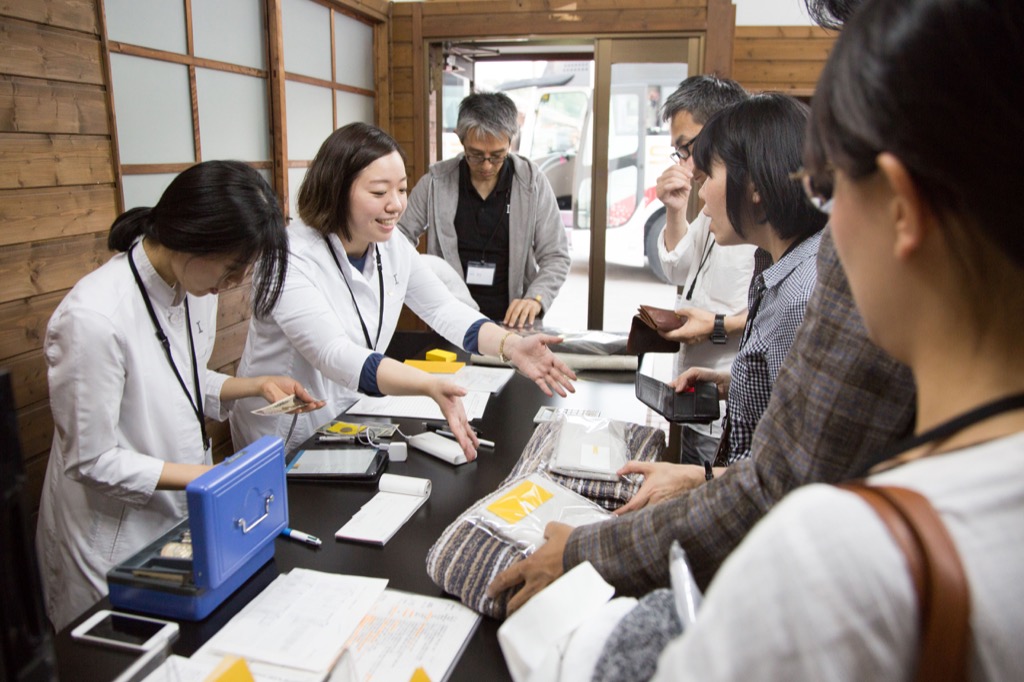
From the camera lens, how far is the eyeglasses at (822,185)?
1.94 ft

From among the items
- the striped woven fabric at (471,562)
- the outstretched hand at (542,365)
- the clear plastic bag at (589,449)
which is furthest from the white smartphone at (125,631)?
the outstretched hand at (542,365)

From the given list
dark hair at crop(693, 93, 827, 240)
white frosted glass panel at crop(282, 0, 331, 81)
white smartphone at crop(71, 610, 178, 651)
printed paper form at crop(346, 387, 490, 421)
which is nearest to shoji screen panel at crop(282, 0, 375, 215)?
white frosted glass panel at crop(282, 0, 331, 81)

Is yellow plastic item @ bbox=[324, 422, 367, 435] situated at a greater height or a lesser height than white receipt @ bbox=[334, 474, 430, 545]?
greater

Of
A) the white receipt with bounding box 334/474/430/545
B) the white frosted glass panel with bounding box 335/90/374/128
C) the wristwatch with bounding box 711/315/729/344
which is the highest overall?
the white frosted glass panel with bounding box 335/90/374/128

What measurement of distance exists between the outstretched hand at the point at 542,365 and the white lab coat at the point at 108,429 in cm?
89

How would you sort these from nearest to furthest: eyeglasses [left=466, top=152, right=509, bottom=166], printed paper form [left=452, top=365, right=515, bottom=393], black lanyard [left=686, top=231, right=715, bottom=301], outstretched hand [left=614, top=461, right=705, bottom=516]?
outstretched hand [left=614, top=461, right=705, bottom=516]
printed paper form [left=452, top=365, right=515, bottom=393]
black lanyard [left=686, top=231, right=715, bottom=301]
eyeglasses [left=466, top=152, right=509, bottom=166]

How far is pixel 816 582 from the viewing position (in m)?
Answer: 0.41

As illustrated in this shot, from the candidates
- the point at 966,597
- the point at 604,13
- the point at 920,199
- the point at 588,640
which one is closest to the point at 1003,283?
the point at 920,199

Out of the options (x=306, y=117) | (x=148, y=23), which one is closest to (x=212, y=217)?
(x=148, y=23)

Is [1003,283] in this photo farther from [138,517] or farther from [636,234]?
[636,234]

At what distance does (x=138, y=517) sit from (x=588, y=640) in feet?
4.35

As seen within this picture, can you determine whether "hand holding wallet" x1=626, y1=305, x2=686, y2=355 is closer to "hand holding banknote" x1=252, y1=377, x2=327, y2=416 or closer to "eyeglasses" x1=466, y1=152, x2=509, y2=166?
"hand holding banknote" x1=252, y1=377, x2=327, y2=416

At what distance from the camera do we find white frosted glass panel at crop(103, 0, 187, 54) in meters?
2.61

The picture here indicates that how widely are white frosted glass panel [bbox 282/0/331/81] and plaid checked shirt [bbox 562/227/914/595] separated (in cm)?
359
